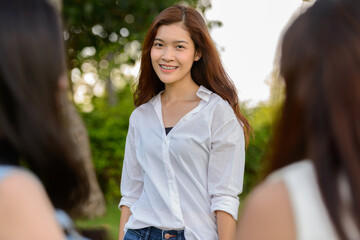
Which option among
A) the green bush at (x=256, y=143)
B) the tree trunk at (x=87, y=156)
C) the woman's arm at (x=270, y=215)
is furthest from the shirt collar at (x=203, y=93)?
the green bush at (x=256, y=143)

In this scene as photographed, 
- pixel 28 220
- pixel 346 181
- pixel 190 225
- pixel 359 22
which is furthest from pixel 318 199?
pixel 190 225

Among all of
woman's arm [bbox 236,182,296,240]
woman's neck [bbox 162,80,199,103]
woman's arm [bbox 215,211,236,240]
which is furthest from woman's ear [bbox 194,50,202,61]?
woman's arm [bbox 236,182,296,240]

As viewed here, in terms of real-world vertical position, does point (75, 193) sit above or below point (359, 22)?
below

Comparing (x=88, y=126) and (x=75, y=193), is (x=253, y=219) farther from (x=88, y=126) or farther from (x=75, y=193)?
(x=88, y=126)

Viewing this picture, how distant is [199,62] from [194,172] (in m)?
0.73

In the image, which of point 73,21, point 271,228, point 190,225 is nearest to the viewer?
point 271,228

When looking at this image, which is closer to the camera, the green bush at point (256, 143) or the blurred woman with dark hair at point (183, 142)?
the blurred woman with dark hair at point (183, 142)

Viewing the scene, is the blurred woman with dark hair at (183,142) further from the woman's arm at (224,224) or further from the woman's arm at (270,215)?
the woman's arm at (270,215)

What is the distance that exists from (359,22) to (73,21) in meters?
6.73

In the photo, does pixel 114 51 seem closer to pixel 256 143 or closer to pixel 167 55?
pixel 256 143

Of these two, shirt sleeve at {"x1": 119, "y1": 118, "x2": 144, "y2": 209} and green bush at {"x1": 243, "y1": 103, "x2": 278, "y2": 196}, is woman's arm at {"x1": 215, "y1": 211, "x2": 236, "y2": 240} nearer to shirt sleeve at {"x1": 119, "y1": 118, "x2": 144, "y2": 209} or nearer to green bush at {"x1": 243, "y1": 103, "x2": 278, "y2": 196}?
shirt sleeve at {"x1": 119, "y1": 118, "x2": 144, "y2": 209}

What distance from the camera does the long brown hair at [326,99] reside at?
1206mm

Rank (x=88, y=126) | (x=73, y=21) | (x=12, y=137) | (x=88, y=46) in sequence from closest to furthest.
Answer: (x=12, y=137) < (x=73, y=21) < (x=88, y=46) < (x=88, y=126)

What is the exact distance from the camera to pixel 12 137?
1337 millimetres
